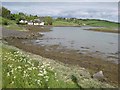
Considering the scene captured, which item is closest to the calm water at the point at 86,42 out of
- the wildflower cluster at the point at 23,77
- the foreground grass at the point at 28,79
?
the wildflower cluster at the point at 23,77

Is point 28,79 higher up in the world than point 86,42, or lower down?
higher up

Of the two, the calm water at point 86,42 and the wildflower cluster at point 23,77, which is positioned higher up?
the wildflower cluster at point 23,77

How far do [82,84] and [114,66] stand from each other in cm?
1425

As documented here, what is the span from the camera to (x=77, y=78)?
17.6m

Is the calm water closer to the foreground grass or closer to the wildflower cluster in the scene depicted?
the wildflower cluster

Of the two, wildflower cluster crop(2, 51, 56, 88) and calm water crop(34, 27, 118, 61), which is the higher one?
wildflower cluster crop(2, 51, 56, 88)

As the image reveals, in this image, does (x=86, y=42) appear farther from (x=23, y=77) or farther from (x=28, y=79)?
(x=28, y=79)

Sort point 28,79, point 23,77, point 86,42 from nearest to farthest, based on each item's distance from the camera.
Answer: point 28,79, point 23,77, point 86,42

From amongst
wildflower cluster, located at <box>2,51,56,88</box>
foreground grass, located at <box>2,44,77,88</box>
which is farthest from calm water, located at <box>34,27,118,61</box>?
foreground grass, located at <box>2,44,77,88</box>

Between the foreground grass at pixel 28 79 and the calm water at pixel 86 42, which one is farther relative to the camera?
the calm water at pixel 86 42

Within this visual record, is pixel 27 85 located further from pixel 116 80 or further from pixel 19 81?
pixel 116 80

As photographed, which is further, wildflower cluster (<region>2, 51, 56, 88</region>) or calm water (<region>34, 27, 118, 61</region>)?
calm water (<region>34, 27, 118, 61</region>)

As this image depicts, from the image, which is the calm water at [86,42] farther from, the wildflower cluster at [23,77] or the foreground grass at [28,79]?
the foreground grass at [28,79]

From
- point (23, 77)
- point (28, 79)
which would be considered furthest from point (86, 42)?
point (28, 79)
